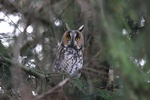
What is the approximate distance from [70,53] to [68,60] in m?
0.16

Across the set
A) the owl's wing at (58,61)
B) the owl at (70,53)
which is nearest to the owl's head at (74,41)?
the owl at (70,53)

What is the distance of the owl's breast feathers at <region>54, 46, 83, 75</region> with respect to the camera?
4730 mm

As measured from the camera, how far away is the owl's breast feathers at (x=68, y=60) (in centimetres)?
473

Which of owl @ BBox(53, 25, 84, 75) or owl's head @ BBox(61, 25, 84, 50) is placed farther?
owl's head @ BBox(61, 25, 84, 50)

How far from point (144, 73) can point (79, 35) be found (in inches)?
129

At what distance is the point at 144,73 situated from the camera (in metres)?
1.68

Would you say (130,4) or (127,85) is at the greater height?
(130,4)

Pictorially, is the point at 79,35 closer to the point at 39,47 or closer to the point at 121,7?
the point at 39,47

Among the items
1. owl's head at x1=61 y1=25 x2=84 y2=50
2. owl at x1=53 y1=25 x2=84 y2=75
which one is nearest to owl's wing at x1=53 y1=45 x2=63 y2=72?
owl at x1=53 y1=25 x2=84 y2=75

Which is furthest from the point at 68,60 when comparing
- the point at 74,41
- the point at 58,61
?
the point at 74,41

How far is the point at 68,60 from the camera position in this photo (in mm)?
4914

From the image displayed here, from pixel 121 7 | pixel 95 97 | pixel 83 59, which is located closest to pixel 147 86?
pixel 121 7

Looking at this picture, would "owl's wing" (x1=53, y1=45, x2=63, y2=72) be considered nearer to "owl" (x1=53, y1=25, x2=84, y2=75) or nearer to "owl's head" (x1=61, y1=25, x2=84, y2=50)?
"owl" (x1=53, y1=25, x2=84, y2=75)

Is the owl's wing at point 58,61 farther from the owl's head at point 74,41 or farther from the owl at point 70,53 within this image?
the owl's head at point 74,41
